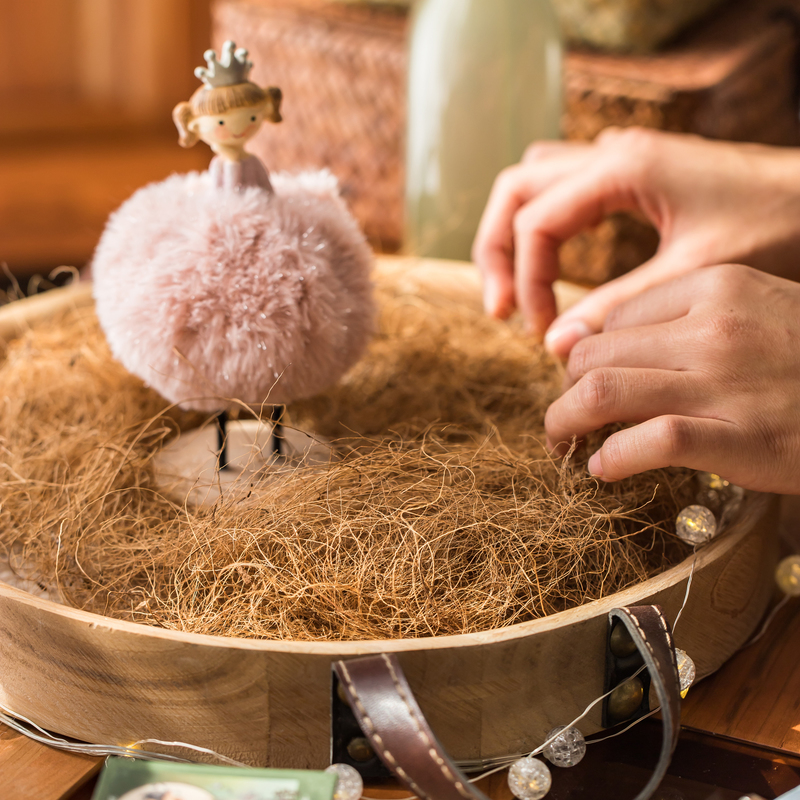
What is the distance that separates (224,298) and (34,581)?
17 centimetres

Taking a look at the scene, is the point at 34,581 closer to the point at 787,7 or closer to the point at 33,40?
the point at 787,7

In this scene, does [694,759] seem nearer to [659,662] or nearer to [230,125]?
[659,662]

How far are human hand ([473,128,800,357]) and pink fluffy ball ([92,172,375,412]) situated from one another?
21 cm

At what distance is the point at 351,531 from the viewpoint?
1.35ft

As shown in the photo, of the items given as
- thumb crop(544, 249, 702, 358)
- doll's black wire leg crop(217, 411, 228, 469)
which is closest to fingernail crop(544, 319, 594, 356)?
thumb crop(544, 249, 702, 358)

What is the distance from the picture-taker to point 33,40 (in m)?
1.81

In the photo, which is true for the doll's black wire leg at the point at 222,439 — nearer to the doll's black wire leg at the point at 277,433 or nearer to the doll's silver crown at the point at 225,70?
the doll's black wire leg at the point at 277,433

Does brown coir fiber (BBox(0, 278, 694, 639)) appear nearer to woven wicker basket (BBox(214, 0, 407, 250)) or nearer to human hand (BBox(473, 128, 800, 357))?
human hand (BBox(473, 128, 800, 357))

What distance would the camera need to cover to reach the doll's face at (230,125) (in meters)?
0.44

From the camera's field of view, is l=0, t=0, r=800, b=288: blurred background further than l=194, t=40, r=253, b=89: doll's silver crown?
Yes

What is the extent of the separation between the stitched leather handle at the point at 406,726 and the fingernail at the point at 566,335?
28 cm

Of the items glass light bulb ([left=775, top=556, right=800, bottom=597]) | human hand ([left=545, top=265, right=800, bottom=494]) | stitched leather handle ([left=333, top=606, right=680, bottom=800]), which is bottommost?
glass light bulb ([left=775, top=556, right=800, bottom=597])

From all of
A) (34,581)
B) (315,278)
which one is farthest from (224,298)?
(34,581)

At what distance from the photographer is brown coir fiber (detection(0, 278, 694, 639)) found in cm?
39
